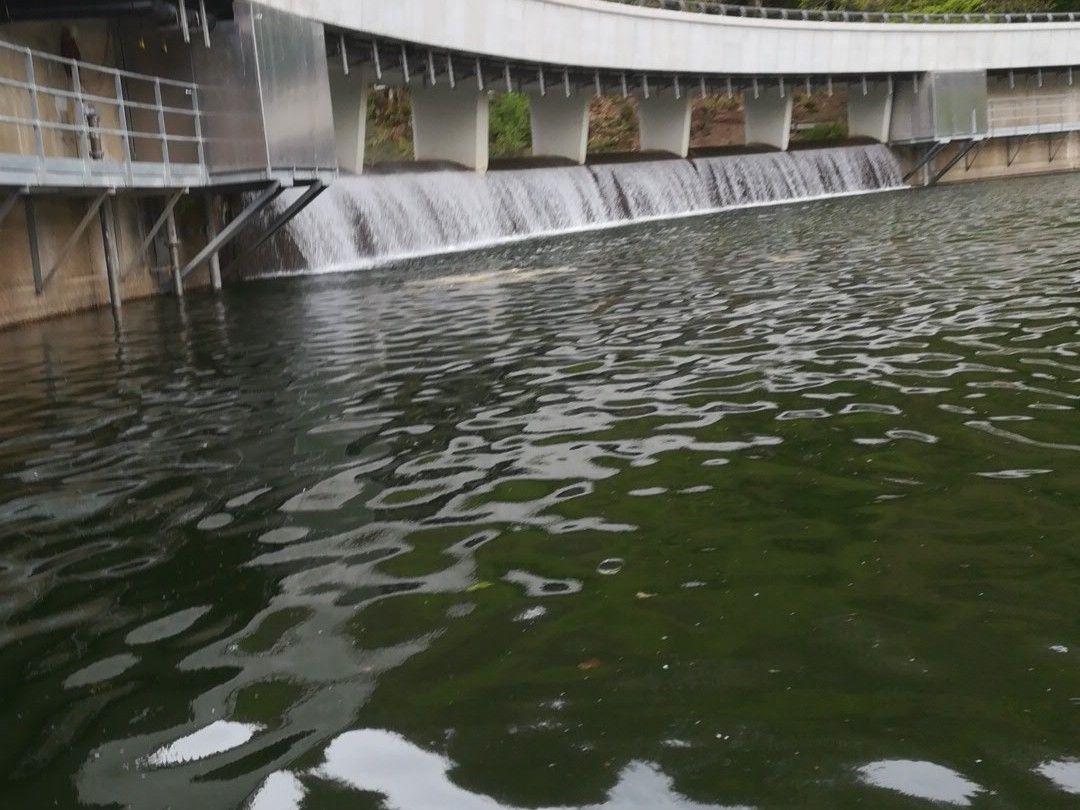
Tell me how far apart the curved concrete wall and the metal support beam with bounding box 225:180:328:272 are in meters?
2.73

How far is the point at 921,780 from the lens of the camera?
3.06 metres

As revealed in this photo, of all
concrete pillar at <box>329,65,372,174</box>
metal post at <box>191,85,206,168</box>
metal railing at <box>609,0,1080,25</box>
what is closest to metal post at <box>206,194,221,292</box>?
metal post at <box>191,85,206,168</box>

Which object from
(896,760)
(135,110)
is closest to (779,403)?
(896,760)

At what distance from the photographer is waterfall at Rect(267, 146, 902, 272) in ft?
73.6

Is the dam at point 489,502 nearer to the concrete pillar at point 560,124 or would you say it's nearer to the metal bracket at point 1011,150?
the concrete pillar at point 560,124

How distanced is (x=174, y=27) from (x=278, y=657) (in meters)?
14.6

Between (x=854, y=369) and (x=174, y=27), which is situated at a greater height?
(x=174, y=27)

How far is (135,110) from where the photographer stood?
722 inches

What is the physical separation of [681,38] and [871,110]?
12.8 m

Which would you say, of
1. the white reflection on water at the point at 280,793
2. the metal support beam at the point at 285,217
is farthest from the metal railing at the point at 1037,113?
the white reflection on water at the point at 280,793

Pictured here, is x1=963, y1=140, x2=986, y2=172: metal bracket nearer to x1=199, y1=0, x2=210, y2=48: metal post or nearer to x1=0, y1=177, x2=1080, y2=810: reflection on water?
x1=199, y1=0, x2=210, y2=48: metal post

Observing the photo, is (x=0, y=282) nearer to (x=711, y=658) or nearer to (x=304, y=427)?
(x=304, y=427)

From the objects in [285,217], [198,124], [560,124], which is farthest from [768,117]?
[198,124]

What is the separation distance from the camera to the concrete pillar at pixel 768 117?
4278 centimetres
